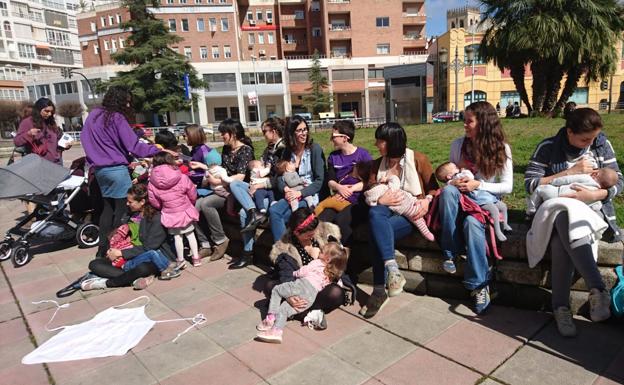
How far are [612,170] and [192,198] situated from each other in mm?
4259

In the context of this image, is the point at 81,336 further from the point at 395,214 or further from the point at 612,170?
the point at 612,170

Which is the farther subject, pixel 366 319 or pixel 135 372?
pixel 366 319

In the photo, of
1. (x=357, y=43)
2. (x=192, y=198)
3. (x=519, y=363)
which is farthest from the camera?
(x=357, y=43)

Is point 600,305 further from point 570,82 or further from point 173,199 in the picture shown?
point 570,82

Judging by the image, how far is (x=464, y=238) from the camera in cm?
349

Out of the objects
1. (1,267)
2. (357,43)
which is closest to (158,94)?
(357,43)

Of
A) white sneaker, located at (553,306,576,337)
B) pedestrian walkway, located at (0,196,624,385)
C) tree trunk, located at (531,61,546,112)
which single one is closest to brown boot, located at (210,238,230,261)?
pedestrian walkway, located at (0,196,624,385)

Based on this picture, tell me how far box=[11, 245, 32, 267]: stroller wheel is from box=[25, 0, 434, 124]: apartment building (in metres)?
47.7

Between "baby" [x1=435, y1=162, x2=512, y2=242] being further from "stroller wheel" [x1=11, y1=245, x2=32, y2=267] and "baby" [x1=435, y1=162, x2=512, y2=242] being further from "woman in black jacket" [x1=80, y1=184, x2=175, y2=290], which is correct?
"stroller wheel" [x1=11, y1=245, x2=32, y2=267]

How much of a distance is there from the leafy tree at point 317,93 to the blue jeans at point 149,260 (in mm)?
46789

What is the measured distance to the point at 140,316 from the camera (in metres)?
3.85

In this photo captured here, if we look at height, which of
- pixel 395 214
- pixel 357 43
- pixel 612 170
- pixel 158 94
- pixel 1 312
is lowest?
pixel 1 312

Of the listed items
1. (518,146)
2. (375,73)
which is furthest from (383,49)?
(518,146)

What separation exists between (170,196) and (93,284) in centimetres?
124
